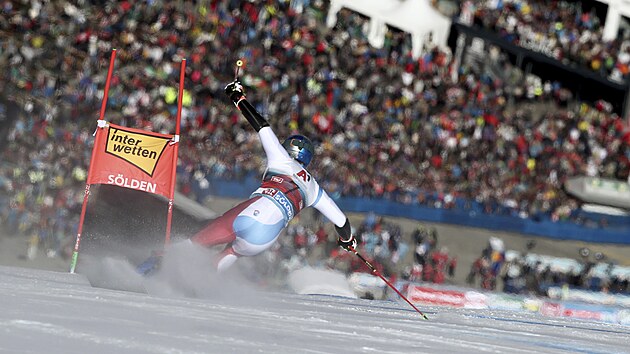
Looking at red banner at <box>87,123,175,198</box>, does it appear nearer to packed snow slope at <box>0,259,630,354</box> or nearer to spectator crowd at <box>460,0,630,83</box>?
packed snow slope at <box>0,259,630,354</box>

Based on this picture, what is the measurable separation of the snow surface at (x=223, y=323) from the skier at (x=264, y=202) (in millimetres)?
307

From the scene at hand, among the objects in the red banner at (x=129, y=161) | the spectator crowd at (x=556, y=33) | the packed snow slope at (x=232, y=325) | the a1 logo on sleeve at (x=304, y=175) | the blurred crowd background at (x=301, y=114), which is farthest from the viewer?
the spectator crowd at (x=556, y=33)

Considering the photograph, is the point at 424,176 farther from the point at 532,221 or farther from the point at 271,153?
the point at 271,153

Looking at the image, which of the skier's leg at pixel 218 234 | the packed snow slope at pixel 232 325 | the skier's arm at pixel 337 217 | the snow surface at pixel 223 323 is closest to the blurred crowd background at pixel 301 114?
the skier's leg at pixel 218 234

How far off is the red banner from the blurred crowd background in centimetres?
684

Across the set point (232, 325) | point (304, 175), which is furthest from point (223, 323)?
point (304, 175)

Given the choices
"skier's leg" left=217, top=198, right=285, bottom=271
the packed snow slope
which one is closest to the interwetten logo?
"skier's leg" left=217, top=198, right=285, bottom=271

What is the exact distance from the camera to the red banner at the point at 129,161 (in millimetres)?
10125

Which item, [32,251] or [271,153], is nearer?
[271,153]

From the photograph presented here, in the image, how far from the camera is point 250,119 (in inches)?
403

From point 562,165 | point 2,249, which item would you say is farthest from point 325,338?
point 562,165

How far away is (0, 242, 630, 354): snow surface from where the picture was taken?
16.5 feet

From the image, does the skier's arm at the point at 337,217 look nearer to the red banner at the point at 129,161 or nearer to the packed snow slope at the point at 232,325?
the packed snow slope at the point at 232,325

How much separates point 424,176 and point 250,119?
42.5 feet
